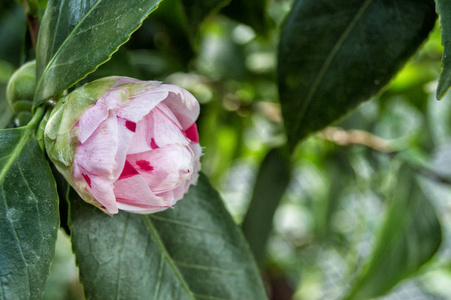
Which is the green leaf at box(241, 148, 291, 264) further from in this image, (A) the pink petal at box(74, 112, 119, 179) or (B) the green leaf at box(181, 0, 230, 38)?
(A) the pink petal at box(74, 112, 119, 179)

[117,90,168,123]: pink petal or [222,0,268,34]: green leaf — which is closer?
[117,90,168,123]: pink petal

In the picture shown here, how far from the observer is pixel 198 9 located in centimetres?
44

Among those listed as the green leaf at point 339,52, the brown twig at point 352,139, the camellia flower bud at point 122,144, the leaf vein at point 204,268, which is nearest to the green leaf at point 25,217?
the camellia flower bud at point 122,144

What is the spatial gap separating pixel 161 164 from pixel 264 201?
432mm

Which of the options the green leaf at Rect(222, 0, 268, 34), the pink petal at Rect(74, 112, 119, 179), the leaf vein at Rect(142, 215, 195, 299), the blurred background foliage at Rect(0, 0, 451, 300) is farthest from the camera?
the blurred background foliage at Rect(0, 0, 451, 300)

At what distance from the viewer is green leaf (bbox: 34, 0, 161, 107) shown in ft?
0.98

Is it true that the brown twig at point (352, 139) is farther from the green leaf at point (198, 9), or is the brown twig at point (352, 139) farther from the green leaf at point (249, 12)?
the green leaf at point (198, 9)

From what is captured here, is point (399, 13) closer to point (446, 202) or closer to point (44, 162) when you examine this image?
point (44, 162)

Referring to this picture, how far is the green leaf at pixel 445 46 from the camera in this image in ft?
1.01

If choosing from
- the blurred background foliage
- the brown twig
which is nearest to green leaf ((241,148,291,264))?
the blurred background foliage

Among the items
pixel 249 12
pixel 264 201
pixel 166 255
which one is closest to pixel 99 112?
pixel 166 255

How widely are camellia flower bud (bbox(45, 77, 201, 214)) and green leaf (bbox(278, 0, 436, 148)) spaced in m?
0.15

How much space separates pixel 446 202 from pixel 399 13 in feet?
4.97

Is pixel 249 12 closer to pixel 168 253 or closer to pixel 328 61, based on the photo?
pixel 328 61
